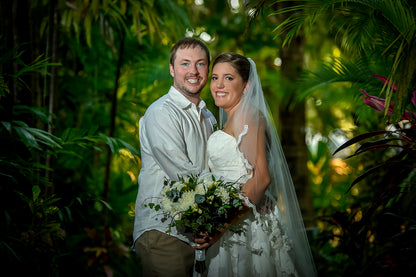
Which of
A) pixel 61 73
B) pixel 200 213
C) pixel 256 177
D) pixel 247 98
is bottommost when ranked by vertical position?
pixel 200 213

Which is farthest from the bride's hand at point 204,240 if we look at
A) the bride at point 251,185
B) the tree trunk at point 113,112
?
the tree trunk at point 113,112

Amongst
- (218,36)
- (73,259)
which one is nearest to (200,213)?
(73,259)

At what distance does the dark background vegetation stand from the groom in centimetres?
33

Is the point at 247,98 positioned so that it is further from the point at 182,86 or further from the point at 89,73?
the point at 89,73

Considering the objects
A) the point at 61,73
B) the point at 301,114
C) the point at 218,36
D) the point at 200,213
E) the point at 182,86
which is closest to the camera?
the point at 200,213

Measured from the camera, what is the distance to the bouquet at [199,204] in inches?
88.7

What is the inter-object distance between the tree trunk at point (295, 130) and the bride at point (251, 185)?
7.72 feet

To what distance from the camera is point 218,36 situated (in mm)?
6754

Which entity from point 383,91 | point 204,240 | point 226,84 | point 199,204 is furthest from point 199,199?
point 383,91

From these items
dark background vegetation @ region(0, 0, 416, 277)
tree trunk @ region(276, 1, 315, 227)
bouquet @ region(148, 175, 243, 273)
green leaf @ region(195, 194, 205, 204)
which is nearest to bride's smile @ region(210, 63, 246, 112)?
dark background vegetation @ region(0, 0, 416, 277)

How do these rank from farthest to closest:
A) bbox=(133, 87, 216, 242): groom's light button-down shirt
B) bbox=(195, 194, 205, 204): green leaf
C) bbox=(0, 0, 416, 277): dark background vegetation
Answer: bbox=(0, 0, 416, 277): dark background vegetation, bbox=(133, 87, 216, 242): groom's light button-down shirt, bbox=(195, 194, 205, 204): green leaf

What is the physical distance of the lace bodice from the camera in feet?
8.39

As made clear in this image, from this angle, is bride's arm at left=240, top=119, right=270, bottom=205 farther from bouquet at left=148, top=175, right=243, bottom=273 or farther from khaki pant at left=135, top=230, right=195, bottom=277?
khaki pant at left=135, top=230, right=195, bottom=277

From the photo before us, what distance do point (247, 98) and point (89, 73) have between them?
3270 mm
